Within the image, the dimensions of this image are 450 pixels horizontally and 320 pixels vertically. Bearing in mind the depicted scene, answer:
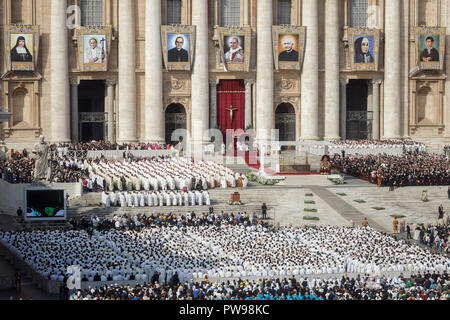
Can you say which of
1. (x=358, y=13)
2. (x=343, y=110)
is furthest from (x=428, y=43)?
(x=343, y=110)

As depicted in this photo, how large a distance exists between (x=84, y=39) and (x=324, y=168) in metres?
29.4

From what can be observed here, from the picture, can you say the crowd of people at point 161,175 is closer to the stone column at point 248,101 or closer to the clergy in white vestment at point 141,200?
the clergy in white vestment at point 141,200

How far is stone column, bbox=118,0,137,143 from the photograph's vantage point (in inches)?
3004

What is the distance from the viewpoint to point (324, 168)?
60.9m

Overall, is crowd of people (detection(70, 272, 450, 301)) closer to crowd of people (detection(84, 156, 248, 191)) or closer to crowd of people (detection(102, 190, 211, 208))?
crowd of people (detection(102, 190, 211, 208))

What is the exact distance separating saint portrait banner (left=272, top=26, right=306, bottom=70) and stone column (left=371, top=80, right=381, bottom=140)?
9.15 m

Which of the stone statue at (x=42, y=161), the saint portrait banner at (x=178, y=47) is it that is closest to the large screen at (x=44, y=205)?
the stone statue at (x=42, y=161)

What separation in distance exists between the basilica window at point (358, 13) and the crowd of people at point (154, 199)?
122ft

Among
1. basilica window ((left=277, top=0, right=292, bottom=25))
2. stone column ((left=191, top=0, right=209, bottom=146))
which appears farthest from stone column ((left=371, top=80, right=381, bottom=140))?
stone column ((left=191, top=0, right=209, bottom=146))

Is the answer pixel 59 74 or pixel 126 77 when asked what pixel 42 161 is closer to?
pixel 59 74

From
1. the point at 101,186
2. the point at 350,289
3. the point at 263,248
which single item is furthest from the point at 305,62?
the point at 350,289

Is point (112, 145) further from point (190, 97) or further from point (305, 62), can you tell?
point (305, 62)

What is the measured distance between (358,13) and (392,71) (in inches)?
293

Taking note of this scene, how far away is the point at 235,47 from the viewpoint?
77.4 metres
